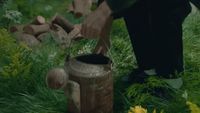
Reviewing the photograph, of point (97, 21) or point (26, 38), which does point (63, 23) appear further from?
point (97, 21)

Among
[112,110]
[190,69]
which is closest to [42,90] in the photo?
[112,110]

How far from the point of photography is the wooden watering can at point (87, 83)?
4.04 metres

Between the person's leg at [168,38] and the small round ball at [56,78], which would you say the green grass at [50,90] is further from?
the small round ball at [56,78]

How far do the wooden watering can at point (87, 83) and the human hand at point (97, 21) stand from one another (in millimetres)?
369

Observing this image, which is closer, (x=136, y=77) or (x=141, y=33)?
(x=141, y=33)

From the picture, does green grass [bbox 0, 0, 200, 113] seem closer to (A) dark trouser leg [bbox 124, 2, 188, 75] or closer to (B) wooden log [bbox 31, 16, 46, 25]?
(A) dark trouser leg [bbox 124, 2, 188, 75]

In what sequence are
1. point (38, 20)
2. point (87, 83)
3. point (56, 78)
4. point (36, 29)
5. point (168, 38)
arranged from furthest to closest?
1. point (38, 20)
2. point (36, 29)
3. point (168, 38)
4. point (87, 83)
5. point (56, 78)

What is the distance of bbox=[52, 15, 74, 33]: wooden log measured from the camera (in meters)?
6.58

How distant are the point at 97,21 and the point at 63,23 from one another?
294 cm

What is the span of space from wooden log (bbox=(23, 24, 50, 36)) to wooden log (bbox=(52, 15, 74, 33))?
16 cm

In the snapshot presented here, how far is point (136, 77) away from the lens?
15.5 ft

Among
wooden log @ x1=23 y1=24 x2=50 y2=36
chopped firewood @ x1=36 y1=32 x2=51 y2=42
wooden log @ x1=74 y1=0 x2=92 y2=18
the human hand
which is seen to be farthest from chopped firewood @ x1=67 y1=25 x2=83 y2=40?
the human hand

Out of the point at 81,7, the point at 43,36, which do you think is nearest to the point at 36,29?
the point at 43,36

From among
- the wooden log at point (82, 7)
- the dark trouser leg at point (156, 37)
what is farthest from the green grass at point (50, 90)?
the wooden log at point (82, 7)
